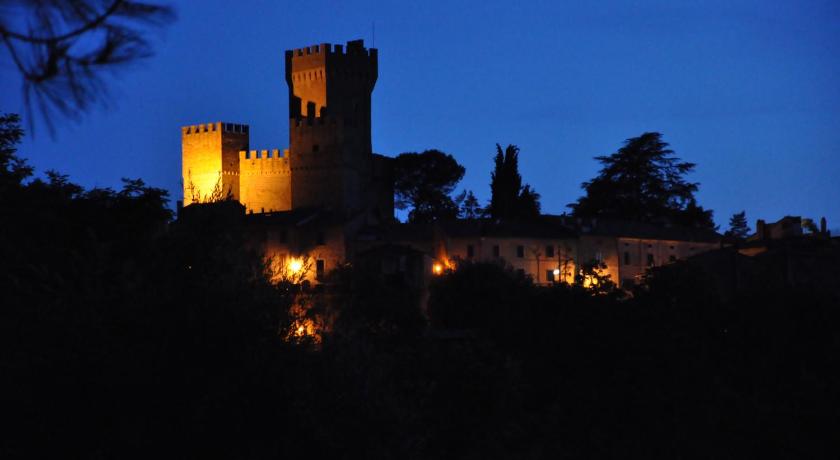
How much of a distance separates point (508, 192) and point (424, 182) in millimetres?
13415

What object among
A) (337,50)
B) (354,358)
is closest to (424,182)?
(337,50)

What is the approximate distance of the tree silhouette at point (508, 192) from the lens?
177 feet

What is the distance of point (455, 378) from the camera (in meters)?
24.6

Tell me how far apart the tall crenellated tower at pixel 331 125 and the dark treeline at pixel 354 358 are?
556 inches

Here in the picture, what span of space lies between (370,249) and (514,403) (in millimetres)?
20001

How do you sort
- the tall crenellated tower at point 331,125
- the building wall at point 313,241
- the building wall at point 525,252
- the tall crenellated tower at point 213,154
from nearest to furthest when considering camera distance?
the building wall at point 313,241 → the building wall at point 525,252 → the tall crenellated tower at point 331,125 → the tall crenellated tower at point 213,154

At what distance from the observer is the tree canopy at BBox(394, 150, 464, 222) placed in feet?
219

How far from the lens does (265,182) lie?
180 feet

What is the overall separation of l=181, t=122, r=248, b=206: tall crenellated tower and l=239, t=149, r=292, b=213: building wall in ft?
1.65

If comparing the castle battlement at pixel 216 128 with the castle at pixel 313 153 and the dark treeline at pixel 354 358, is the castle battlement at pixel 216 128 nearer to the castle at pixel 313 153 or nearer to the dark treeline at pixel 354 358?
the castle at pixel 313 153

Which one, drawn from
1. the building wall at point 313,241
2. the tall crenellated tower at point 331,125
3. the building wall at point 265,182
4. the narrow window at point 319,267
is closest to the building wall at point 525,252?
the building wall at point 313,241

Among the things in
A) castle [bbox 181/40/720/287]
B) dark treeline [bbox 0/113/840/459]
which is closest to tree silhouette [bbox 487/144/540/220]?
castle [bbox 181/40/720/287]

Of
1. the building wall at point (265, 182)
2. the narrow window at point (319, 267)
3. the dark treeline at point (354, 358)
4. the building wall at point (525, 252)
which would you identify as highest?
the building wall at point (265, 182)

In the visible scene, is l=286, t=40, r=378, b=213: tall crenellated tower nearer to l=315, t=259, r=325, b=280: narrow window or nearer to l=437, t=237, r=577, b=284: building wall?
l=315, t=259, r=325, b=280: narrow window
